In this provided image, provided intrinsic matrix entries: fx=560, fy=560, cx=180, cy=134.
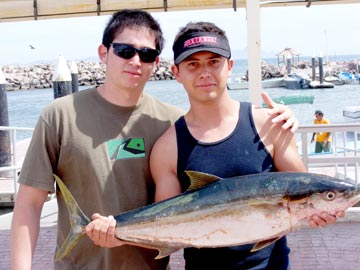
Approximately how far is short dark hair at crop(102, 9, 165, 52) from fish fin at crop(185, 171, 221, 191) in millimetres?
740

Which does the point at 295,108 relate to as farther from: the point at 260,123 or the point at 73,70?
the point at 260,123

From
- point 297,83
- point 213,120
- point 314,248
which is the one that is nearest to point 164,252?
point 213,120

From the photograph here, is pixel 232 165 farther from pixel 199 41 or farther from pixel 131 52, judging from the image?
pixel 131 52

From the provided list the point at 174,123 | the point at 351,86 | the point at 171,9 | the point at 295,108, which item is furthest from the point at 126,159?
the point at 351,86

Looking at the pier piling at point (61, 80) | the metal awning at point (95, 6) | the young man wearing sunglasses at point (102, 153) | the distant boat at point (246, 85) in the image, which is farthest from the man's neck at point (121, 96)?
the distant boat at point (246, 85)

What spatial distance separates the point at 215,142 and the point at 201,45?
18.9 inches

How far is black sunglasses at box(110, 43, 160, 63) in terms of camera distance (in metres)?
2.83

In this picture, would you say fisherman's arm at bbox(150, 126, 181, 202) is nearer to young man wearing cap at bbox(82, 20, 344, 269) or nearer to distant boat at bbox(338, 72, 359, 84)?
young man wearing cap at bbox(82, 20, 344, 269)

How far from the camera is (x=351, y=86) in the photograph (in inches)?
3413

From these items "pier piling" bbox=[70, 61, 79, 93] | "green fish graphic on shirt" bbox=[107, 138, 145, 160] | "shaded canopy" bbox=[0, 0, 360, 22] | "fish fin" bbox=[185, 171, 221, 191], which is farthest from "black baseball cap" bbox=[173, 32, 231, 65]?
"pier piling" bbox=[70, 61, 79, 93]

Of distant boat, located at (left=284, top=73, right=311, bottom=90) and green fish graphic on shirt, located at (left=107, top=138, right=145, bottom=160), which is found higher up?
distant boat, located at (left=284, top=73, right=311, bottom=90)

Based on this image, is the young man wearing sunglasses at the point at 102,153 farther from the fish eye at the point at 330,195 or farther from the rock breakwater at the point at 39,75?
the rock breakwater at the point at 39,75

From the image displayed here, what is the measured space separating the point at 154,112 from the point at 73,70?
574 inches

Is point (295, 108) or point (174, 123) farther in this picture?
point (295, 108)
